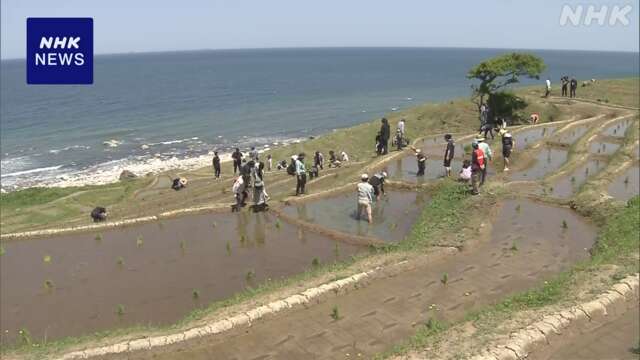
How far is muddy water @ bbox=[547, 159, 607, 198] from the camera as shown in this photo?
19.7m

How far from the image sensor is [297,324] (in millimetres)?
11094

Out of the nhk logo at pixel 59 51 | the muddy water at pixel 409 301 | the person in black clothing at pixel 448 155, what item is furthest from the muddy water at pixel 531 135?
the nhk logo at pixel 59 51

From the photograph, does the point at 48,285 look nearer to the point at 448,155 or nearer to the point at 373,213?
the point at 373,213

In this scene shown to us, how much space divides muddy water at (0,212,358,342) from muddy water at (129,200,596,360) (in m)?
2.58

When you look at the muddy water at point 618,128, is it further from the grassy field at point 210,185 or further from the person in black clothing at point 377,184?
the person in black clothing at point 377,184

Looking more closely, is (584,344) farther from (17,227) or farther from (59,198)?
(59,198)

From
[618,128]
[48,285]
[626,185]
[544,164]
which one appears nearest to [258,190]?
[48,285]

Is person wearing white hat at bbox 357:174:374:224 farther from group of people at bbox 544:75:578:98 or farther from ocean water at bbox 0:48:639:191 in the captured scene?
ocean water at bbox 0:48:639:191

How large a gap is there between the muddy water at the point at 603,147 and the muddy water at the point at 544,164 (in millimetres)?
1357

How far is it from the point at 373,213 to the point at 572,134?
60.1 feet

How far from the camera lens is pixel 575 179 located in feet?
70.2

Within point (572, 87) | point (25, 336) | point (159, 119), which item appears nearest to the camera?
point (25, 336)

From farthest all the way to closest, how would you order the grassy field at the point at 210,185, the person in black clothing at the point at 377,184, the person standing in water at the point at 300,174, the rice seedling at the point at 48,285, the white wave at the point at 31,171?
the white wave at the point at 31,171 < the grassy field at the point at 210,185 < the person standing in water at the point at 300,174 < the person in black clothing at the point at 377,184 < the rice seedling at the point at 48,285

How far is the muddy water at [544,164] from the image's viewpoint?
2241 centimetres
